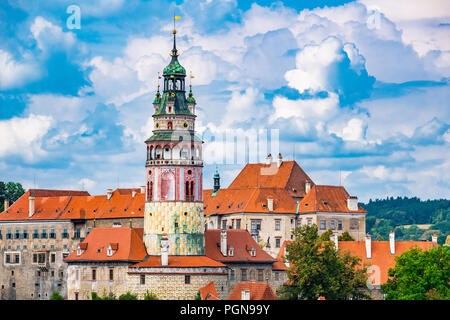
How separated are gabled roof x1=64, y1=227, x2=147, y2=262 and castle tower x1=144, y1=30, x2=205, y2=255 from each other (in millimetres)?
1116

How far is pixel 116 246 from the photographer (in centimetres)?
11825

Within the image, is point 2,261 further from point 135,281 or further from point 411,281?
point 411,281

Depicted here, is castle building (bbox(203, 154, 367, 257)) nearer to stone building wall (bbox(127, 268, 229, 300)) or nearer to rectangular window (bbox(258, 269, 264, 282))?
rectangular window (bbox(258, 269, 264, 282))

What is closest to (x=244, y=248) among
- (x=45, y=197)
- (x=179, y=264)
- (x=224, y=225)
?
(x=179, y=264)

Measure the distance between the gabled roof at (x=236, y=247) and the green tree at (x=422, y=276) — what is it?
545 inches

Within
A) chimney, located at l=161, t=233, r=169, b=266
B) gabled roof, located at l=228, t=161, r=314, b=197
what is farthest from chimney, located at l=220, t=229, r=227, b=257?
gabled roof, located at l=228, t=161, r=314, b=197

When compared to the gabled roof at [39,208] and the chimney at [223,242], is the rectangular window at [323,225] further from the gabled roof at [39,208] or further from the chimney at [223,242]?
the gabled roof at [39,208]

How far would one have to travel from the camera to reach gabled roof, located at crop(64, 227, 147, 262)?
4611 inches

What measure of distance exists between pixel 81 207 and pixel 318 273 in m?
48.8

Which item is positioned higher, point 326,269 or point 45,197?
point 45,197

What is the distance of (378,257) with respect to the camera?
12794 cm

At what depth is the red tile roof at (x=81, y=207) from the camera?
14925cm

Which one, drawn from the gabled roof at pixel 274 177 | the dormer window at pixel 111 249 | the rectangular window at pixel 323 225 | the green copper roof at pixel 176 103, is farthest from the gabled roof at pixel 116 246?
the gabled roof at pixel 274 177
